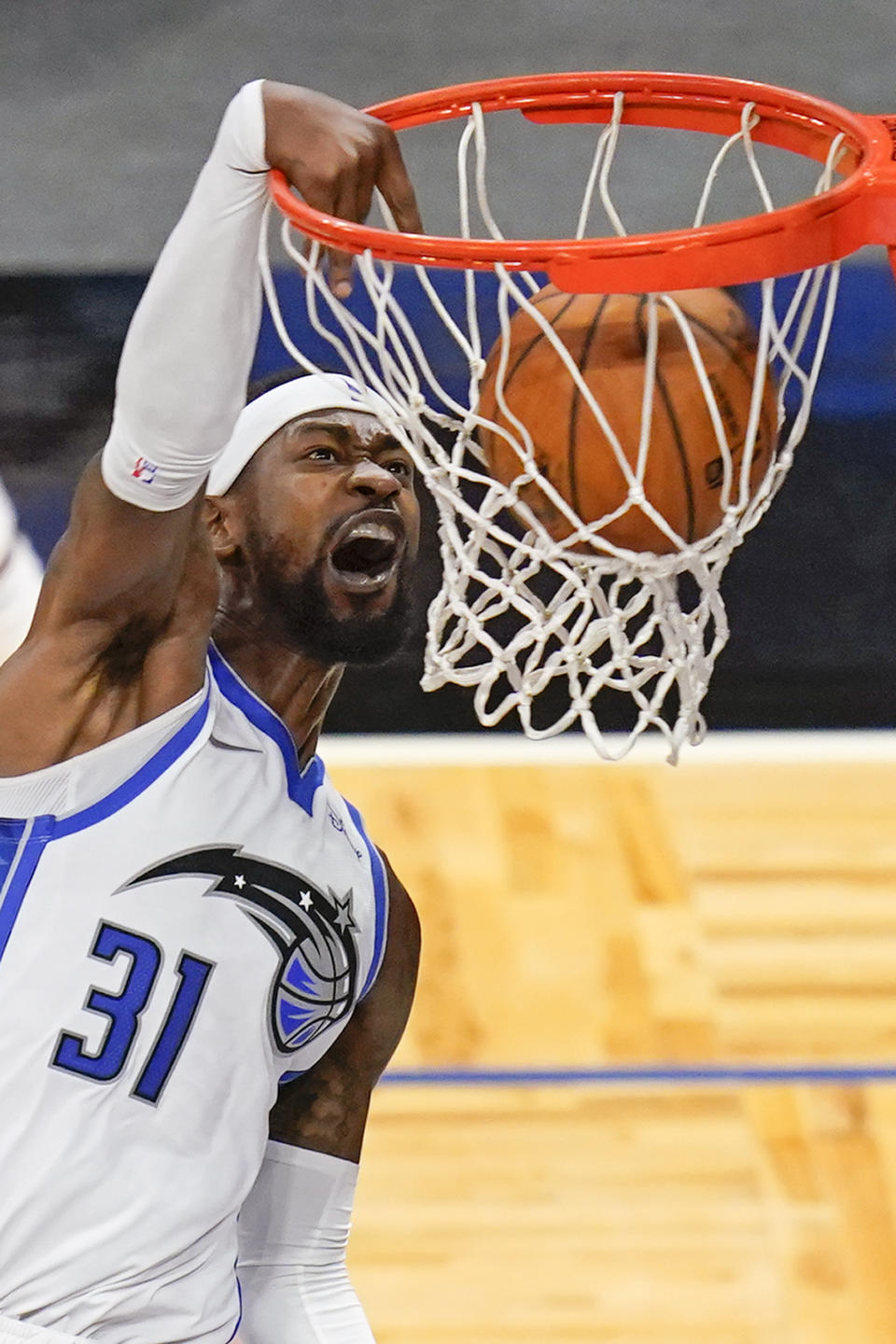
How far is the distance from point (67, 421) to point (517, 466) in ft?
11.8

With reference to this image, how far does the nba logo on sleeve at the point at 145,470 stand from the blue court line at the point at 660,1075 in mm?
2511

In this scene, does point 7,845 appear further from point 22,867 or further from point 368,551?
point 368,551

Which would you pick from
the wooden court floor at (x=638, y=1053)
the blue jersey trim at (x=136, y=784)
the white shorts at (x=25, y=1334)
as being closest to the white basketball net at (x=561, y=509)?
the blue jersey trim at (x=136, y=784)

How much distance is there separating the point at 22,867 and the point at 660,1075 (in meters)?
2.35

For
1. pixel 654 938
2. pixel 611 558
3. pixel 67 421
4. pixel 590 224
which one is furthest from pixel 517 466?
pixel 590 224

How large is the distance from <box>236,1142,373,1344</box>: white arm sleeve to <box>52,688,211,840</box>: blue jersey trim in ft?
2.01

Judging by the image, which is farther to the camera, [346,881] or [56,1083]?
[346,881]

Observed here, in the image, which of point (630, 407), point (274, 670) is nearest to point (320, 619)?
point (274, 670)

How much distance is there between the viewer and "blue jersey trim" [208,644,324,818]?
2432 millimetres

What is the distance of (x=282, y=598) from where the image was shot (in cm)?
243

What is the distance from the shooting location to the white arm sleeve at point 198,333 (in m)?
1.94

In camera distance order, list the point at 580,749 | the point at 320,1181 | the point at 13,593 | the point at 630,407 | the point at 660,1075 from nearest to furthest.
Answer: the point at 630,407
the point at 320,1181
the point at 13,593
the point at 660,1075
the point at 580,749

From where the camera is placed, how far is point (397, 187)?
1992 millimetres

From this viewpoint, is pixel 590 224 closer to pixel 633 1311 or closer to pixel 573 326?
pixel 633 1311
